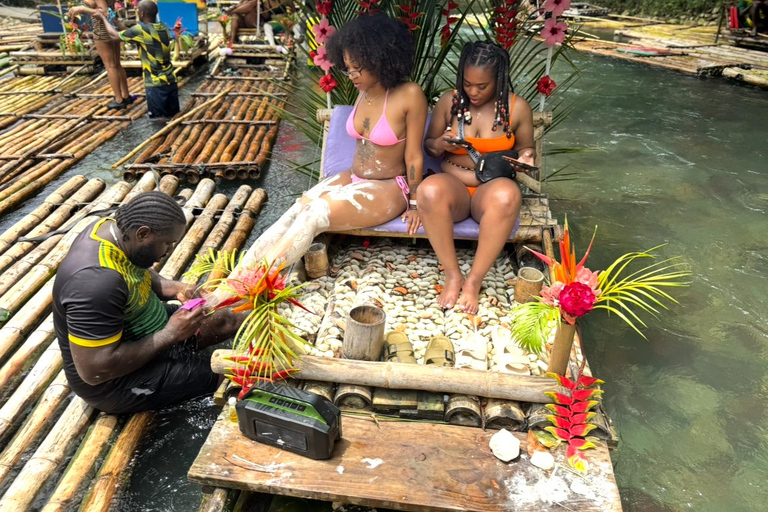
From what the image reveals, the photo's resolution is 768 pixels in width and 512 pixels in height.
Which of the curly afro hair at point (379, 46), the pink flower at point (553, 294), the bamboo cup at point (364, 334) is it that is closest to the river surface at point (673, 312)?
the bamboo cup at point (364, 334)

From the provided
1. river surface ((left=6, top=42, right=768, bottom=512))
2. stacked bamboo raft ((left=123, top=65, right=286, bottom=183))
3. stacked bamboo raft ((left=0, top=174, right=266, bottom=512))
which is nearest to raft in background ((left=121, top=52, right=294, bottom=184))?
stacked bamboo raft ((left=123, top=65, right=286, bottom=183))

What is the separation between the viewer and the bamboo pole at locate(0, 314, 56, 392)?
10.7 feet

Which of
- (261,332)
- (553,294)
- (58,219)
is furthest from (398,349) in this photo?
(58,219)

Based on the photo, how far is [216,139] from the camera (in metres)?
6.95

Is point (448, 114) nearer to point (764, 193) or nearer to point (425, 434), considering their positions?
point (425, 434)

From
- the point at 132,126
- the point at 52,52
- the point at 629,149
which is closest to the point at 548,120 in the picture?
the point at 629,149

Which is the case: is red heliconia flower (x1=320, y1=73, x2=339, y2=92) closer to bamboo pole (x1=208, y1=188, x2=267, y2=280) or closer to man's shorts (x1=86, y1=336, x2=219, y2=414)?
bamboo pole (x1=208, y1=188, x2=267, y2=280)

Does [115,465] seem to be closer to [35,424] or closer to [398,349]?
[35,424]

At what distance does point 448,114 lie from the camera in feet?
12.7

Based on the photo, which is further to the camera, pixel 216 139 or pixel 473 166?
pixel 216 139

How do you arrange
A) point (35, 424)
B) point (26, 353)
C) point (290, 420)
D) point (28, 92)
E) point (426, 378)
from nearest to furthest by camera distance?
point (290, 420)
point (426, 378)
point (35, 424)
point (26, 353)
point (28, 92)

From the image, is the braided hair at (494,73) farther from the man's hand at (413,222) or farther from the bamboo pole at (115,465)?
the bamboo pole at (115,465)

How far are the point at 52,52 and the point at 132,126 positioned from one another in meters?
4.21

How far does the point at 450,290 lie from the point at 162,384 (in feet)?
5.83
